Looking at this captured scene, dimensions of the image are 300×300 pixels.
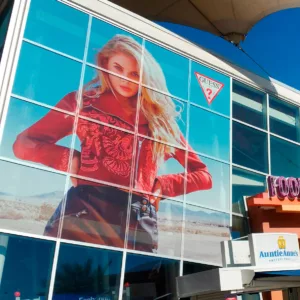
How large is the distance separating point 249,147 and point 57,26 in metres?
7.33

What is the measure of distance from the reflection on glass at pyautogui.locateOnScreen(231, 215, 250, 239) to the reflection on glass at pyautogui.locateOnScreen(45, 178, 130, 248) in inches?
152

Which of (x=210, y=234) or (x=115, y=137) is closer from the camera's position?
(x=115, y=137)

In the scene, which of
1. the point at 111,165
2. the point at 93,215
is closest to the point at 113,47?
the point at 111,165

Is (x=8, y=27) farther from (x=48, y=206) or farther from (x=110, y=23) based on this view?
(x=48, y=206)

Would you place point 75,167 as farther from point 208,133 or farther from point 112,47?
point 208,133

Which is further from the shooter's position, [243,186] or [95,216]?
[243,186]

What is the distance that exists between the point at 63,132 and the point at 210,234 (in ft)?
16.7

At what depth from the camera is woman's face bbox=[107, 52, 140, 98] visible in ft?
38.8

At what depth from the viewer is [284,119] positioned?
15.8 metres

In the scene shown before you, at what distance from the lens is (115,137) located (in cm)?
1124

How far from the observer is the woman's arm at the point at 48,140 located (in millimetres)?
9766

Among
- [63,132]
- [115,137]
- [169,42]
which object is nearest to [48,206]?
[63,132]

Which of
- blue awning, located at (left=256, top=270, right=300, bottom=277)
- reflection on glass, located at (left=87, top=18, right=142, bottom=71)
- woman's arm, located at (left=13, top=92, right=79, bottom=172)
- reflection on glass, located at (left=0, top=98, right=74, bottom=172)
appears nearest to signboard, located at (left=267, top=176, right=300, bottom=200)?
reflection on glass, located at (left=87, top=18, right=142, bottom=71)

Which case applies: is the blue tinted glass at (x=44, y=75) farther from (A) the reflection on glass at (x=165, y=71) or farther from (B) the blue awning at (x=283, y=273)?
(B) the blue awning at (x=283, y=273)
